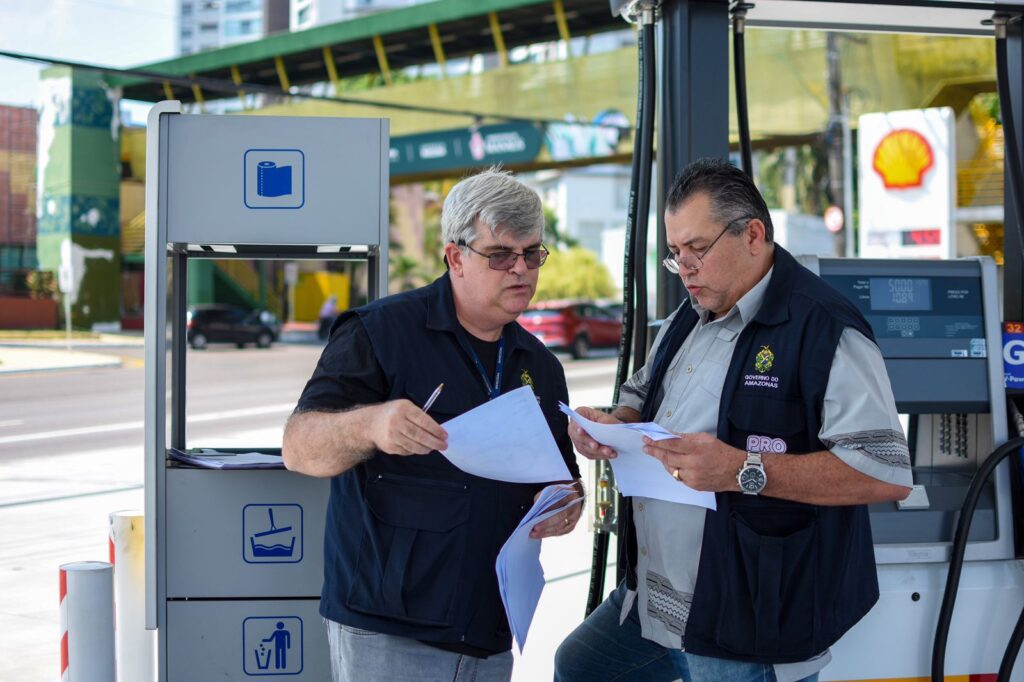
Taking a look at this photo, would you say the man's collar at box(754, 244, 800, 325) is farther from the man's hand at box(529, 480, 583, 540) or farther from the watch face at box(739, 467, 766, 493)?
the man's hand at box(529, 480, 583, 540)

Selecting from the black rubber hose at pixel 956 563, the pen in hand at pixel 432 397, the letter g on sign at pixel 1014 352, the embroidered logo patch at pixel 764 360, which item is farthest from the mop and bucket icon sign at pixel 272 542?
the letter g on sign at pixel 1014 352

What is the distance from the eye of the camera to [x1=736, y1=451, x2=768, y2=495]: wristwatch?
2.16 metres

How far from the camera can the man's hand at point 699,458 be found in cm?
211

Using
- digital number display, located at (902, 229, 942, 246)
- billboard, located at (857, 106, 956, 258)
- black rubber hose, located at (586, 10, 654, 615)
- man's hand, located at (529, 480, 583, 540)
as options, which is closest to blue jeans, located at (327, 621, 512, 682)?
man's hand, located at (529, 480, 583, 540)

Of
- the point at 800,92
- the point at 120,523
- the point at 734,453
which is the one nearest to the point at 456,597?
the point at 734,453

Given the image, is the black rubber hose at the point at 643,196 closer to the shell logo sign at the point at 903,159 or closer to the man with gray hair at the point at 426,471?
the man with gray hair at the point at 426,471

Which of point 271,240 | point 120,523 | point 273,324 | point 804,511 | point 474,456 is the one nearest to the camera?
point 474,456

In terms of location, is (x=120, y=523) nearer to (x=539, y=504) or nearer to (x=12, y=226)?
(x=539, y=504)

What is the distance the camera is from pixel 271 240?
323 centimetres

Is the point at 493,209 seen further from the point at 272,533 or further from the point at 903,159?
the point at 903,159

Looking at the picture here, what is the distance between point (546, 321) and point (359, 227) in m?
23.6

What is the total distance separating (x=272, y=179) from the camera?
322 centimetres

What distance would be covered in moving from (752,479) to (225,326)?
2944 centimetres

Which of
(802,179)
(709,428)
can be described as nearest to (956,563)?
(709,428)
